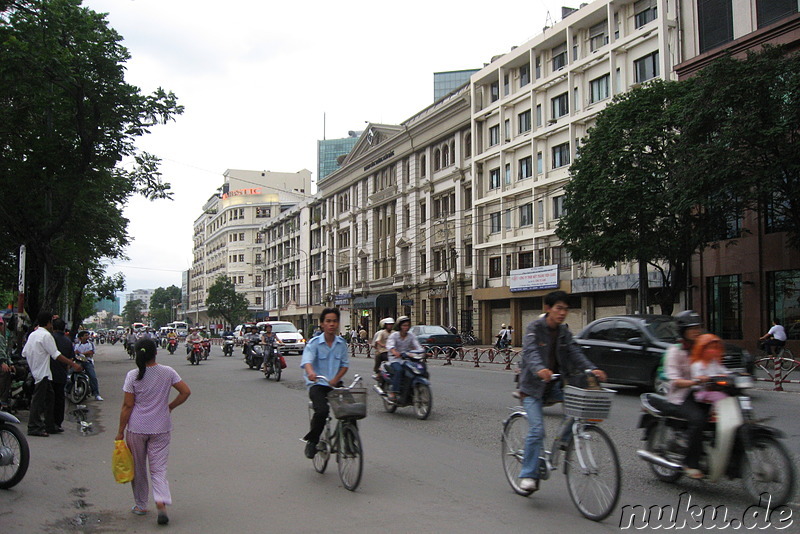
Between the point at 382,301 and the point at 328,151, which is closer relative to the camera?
the point at 382,301

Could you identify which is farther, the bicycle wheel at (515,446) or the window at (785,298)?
the window at (785,298)

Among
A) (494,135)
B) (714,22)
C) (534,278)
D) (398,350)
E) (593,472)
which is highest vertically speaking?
(714,22)

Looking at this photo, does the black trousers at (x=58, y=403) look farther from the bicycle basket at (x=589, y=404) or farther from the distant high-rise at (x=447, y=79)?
the distant high-rise at (x=447, y=79)

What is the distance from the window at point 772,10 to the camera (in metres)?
26.7

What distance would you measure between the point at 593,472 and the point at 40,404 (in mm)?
8153

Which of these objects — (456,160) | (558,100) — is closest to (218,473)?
(558,100)

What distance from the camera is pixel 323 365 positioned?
723cm

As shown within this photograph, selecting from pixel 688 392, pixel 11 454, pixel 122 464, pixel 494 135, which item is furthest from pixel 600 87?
pixel 122 464

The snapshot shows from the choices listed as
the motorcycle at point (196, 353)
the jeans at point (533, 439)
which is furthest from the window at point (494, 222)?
the jeans at point (533, 439)

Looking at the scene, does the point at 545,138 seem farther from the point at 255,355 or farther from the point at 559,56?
the point at 255,355

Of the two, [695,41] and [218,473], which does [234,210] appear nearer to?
[695,41]

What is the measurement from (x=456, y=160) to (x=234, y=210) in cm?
7077

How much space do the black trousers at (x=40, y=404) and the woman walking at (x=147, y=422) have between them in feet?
16.6

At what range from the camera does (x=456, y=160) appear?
49.4 metres
